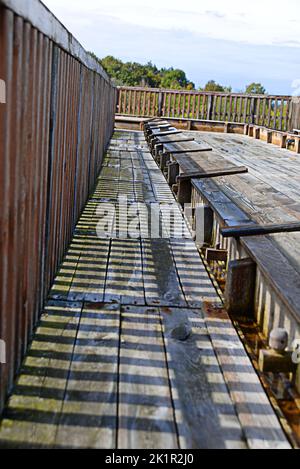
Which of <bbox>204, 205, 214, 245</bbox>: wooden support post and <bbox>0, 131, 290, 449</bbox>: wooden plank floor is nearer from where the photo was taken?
<bbox>0, 131, 290, 449</bbox>: wooden plank floor

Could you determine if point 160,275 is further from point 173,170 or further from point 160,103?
point 160,103

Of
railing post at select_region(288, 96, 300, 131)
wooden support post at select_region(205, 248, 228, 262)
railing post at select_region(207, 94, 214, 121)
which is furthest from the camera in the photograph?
railing post at select_region(207, 94, 214, 121)

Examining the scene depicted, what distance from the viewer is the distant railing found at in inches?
789

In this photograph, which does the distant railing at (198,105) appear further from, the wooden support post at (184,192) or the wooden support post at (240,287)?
the wooden support post at (240,287)

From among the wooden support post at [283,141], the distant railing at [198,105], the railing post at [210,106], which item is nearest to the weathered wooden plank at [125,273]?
the wooden support post at [283,141]

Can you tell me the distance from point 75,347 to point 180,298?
1008 mm

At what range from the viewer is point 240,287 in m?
3.60

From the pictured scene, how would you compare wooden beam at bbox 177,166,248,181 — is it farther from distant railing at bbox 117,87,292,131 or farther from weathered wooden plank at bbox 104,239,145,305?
distant railing at bbox 117,87,292,131

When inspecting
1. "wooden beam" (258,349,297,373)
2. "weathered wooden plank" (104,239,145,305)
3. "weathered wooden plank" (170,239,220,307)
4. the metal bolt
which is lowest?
"weathered wooden plank" (170,239,220,307)

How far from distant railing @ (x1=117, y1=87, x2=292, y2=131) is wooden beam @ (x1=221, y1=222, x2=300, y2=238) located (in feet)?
53.5

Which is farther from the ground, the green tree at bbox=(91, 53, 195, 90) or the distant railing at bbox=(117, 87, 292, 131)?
the green tree at bbox=(91, 53, 195, 90)

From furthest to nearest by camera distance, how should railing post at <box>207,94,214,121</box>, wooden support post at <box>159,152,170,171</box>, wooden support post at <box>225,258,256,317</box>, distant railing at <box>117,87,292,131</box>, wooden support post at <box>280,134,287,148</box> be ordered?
railing post at <box>207,94,214,121</box>
distant railing at <box>117,87,292,131</box>
wooden support post at <box>280,134,287,148</box>
wooden support post at <box>159,152,170,171</box>
wooden support post at <box>225,258,256,317</box>

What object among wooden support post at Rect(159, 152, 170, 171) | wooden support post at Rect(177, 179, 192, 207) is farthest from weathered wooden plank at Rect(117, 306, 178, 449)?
wooden support post at Rect(159, 152, 170, 171)
